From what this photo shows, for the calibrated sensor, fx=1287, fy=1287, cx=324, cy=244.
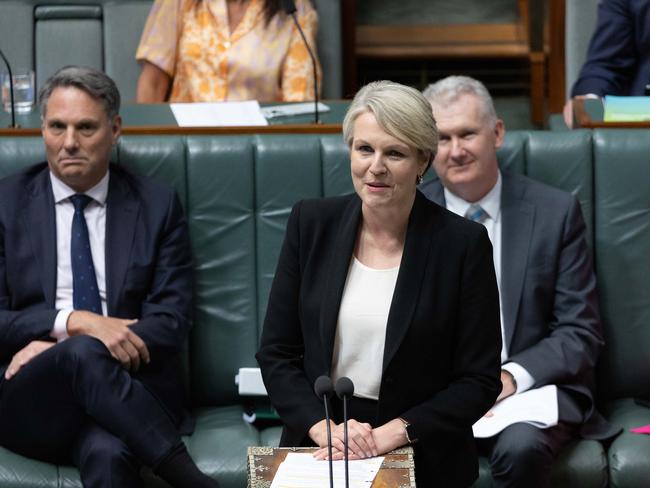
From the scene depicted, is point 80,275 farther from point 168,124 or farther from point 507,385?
point 507,385

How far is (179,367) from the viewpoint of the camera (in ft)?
9.22

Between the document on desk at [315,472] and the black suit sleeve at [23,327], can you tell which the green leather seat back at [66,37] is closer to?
the black suit sleeve at [23,327]

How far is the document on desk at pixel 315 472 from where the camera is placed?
1.84m

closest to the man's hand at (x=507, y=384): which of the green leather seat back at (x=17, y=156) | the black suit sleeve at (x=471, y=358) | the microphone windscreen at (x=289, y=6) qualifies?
the black suit sleeve at (x=471, y=358)

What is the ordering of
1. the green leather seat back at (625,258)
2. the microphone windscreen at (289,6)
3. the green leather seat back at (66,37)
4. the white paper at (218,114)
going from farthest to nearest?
1. the green leather seat back at (66,37)
2. the microphone windscreen at (289,6)
3. the white paper at (218,114)
4. the green leather seat back at (625,258)

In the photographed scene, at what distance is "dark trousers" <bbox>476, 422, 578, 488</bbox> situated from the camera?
2.42 m

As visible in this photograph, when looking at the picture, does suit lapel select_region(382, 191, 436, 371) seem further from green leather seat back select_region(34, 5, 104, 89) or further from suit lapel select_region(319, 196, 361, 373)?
green leather seat back select_region(34, 5, 104, 89)

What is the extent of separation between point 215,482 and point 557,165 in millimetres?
1033

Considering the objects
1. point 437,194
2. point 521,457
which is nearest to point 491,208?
point 437,194

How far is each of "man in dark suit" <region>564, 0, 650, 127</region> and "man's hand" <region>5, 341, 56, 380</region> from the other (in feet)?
5.80

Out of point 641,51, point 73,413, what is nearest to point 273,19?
point 641,51

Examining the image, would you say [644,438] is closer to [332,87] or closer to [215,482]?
[215,482]

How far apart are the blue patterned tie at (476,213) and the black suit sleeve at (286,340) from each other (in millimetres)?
644

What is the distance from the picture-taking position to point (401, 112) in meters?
2.04
